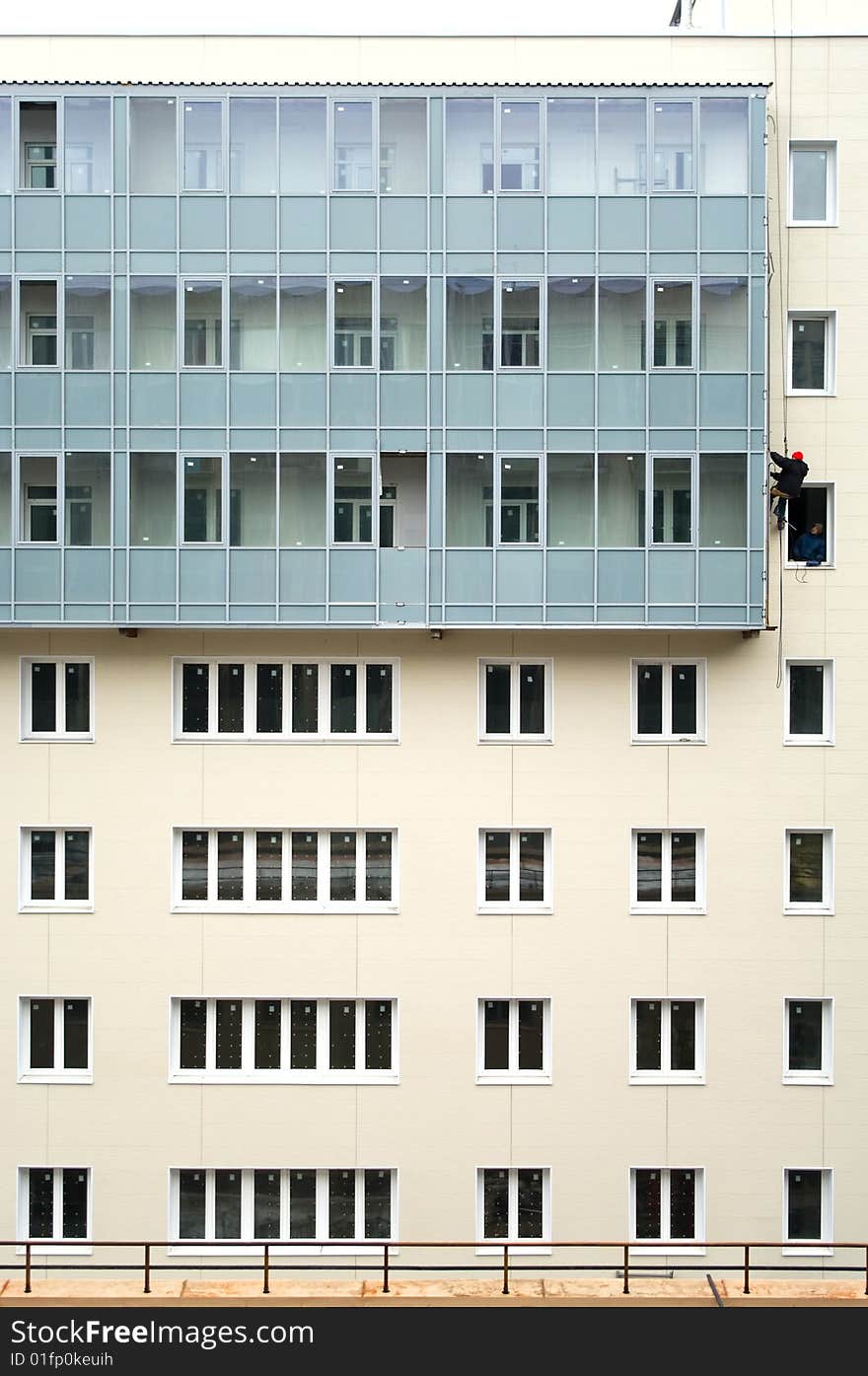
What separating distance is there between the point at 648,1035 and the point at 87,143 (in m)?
18.5

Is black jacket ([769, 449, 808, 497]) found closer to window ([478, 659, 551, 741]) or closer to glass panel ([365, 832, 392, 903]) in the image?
window ([478, 659, 551, 741])

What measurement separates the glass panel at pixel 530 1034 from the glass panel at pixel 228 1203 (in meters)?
5.58

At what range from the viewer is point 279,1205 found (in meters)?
22.1

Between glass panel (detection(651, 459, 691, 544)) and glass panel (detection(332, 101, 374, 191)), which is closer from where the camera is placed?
glass panel (detection(332, 101, 374, 191))

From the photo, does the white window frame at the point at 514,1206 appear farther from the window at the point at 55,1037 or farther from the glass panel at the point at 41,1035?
the glass panel at the point at 41,1035

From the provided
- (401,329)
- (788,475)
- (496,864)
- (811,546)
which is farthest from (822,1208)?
(401,329)

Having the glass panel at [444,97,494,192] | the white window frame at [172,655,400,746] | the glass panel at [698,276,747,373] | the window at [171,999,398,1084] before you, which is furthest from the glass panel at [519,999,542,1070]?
the glass panel at [444,97,494,192]

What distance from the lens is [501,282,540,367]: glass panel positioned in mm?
21062

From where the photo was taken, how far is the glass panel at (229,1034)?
22109mm

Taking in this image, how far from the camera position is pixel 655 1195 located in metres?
22.0

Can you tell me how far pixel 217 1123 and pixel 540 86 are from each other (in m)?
18.9

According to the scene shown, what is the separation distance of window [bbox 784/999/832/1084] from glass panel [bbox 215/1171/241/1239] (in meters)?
10.2

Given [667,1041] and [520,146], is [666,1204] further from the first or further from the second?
[520,146]
